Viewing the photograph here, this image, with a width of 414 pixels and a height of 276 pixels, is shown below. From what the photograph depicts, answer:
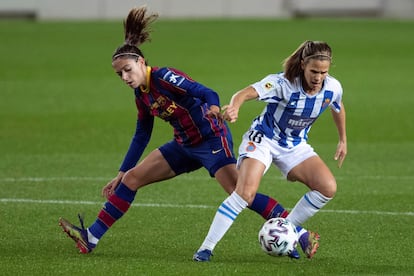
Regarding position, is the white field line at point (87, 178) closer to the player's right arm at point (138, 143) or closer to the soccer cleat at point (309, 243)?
the player's right arm at point (138, 143)

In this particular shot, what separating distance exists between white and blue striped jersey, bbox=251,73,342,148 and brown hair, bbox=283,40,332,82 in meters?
0.06

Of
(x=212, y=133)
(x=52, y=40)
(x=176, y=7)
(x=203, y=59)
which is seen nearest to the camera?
(x=212, y=133)

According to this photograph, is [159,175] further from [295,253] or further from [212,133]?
[295,253]

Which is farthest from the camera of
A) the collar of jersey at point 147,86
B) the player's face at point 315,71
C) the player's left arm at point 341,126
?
the player's left arm at point 341,126

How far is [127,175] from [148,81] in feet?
2.94

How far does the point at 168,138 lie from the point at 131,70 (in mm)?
Result: 8605

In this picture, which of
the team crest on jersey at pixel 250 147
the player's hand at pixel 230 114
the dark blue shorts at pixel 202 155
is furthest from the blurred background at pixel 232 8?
the player's hand at pixel 230 114

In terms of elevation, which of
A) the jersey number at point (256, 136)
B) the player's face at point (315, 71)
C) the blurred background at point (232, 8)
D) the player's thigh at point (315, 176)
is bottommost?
the blurred background at point (232, 8)

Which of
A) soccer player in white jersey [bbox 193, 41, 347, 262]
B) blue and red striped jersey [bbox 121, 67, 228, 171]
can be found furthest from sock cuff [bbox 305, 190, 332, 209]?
blue and red striped jersey [bbox 121, 67, 228, 171]

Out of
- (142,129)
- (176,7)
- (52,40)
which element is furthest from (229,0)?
(142,129)

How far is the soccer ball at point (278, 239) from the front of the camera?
27.2 ft

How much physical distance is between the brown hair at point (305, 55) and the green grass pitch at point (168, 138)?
1.57 metres

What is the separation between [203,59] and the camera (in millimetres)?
28734

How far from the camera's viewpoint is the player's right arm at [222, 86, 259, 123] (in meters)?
7.97
